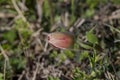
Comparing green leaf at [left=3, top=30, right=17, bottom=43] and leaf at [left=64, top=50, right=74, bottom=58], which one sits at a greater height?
leaf at [left=64, top=50, right=74, bottom=58]

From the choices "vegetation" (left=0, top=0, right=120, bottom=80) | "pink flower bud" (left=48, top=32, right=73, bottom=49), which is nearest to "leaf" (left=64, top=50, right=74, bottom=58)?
"vegetation" (left=0, top=0, right=120, bottom=80)

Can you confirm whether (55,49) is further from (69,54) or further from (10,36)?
(10,36)

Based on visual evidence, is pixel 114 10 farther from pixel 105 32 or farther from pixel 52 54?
pixel 52 54

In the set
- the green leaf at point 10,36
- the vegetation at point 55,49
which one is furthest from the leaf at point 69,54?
the green leaf at point 10,36

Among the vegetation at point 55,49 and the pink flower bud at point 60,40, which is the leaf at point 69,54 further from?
the pink flower bud at point 60,40

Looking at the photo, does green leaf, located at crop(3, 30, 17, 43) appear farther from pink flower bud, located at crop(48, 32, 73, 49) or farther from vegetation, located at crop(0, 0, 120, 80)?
pink flower bud, located at crop(48, 32, 73, 49)

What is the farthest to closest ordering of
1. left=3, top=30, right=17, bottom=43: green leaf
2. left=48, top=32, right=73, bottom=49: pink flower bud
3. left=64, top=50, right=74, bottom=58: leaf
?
left=3, top=30, right=17, bottom=43: green leaf
left=64, top=50, right=74, bottom=58: leaf
left=48, top=32, right=73, bottom=49: pink flower bud

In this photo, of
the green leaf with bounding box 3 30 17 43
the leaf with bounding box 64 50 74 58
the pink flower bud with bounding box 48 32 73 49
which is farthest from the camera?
the green leaf with bounding box 3 30 17 43

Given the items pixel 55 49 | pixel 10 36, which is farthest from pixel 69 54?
pixel 10 36

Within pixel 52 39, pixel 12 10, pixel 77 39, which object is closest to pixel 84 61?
pixel 77 39
